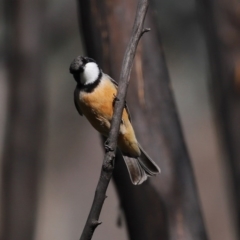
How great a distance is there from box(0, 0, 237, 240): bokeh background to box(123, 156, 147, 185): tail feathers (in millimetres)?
4133

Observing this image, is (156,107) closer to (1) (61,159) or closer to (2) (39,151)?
(2) (39,151)

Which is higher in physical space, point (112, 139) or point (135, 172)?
point (112, 139)

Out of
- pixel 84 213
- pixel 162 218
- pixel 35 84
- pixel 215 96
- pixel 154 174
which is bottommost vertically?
pixel 84 213

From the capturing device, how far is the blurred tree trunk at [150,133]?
10.0 feet

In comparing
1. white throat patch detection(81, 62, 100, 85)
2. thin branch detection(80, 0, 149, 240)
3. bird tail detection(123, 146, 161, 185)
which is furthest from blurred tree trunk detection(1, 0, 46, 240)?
thin branch detection(80, 0, 149, 240)

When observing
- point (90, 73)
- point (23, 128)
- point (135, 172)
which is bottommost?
point (135, 172)

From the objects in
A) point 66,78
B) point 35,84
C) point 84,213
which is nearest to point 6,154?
point 35,84

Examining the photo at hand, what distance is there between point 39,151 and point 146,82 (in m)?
1.20

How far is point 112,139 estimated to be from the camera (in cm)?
193

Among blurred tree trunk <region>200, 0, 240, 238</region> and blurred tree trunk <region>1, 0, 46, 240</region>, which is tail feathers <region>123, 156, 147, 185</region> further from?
blurred tree trunk <region>1, 0, 46, 240</region>

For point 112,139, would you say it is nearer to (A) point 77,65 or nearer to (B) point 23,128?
(A) point 77,65

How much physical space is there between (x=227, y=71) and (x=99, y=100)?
2.40ft

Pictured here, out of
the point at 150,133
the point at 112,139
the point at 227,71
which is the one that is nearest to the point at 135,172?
the point at 150,133

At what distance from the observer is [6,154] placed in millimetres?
4113
